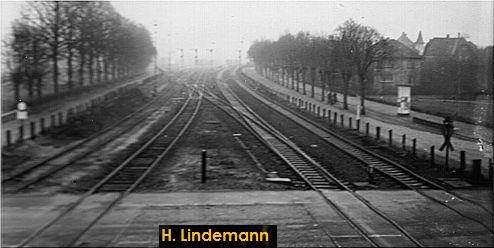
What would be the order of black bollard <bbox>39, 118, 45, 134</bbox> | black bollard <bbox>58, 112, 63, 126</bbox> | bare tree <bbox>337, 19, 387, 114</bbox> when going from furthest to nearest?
bare tree <bbox>337, 19, 387, 114</bbox>
black bollard <bbox>58, 112, 63, 126</bbox>
black bollard <bbox>39, 118, 45, 134</bbox>

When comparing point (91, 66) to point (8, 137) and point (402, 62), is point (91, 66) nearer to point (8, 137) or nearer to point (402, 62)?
point (8, 137)

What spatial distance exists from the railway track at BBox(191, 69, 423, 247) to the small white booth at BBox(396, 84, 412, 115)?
3.76 metres

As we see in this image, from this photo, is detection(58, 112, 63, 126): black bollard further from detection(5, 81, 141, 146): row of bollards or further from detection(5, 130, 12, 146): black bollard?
detection(5, 130, 12, 146): black bollard

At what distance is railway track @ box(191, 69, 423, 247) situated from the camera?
144 inches

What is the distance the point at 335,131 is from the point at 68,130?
20.5ft

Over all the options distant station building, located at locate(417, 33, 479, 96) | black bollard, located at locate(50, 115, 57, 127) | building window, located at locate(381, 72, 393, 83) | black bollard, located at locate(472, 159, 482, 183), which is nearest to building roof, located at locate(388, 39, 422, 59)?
distant station building, located at locate(417, 33, 479, 96)

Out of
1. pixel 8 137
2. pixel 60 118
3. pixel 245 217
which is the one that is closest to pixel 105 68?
pixel 60 118

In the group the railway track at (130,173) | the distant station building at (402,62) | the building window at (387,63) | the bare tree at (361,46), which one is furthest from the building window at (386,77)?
the railway track at (130,173)

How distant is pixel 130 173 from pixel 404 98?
30.3ft

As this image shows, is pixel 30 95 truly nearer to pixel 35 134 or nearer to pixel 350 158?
pixel 35 134

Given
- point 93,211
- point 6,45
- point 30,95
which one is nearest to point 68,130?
point 30,95

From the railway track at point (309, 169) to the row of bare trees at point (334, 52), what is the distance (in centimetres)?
251

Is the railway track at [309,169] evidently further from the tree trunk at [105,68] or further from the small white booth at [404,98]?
the small white booth at [404,98]

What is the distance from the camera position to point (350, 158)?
757 cm
